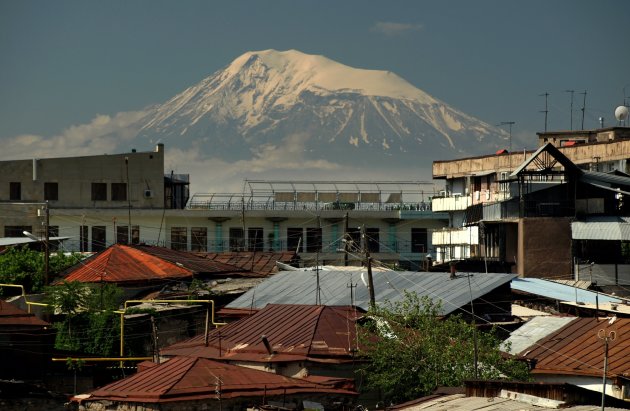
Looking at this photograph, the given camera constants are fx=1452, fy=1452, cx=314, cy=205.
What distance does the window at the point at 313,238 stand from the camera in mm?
94375

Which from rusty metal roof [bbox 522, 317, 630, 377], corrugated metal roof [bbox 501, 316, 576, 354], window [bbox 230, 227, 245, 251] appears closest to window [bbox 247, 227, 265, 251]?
window [bbox 230, 227, 245, 251]

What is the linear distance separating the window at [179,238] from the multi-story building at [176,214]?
64mm

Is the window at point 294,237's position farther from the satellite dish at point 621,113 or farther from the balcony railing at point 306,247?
the satellite dish at point 621,113

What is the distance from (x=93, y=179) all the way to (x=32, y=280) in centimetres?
3076

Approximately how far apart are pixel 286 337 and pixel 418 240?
53.3 m

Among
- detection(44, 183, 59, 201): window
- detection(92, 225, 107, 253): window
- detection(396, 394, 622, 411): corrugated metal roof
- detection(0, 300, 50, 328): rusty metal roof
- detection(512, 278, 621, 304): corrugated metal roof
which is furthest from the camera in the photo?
detection(44, 183, 59, 201): window

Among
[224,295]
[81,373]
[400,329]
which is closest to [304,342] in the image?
[400,329]

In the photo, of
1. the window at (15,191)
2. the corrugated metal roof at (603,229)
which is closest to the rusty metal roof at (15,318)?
the corrugated metal roof at (603,229)

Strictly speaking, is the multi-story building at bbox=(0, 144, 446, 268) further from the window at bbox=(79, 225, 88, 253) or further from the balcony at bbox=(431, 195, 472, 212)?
the balcony at bbox=(431, 195, 472, 212)

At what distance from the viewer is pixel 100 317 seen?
51062 millimetres

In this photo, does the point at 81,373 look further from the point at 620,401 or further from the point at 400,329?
the point at 620,401

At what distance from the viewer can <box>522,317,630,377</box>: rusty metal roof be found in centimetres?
3675

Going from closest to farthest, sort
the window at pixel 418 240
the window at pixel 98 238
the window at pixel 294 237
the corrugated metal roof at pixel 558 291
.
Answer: the corrugated metal roof at pixel 558 291 → the window at pixel 98 238 → the window at pixel 294 237 → the window at pixel 418 240

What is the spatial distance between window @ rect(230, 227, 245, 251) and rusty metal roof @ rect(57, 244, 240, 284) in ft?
87.6
